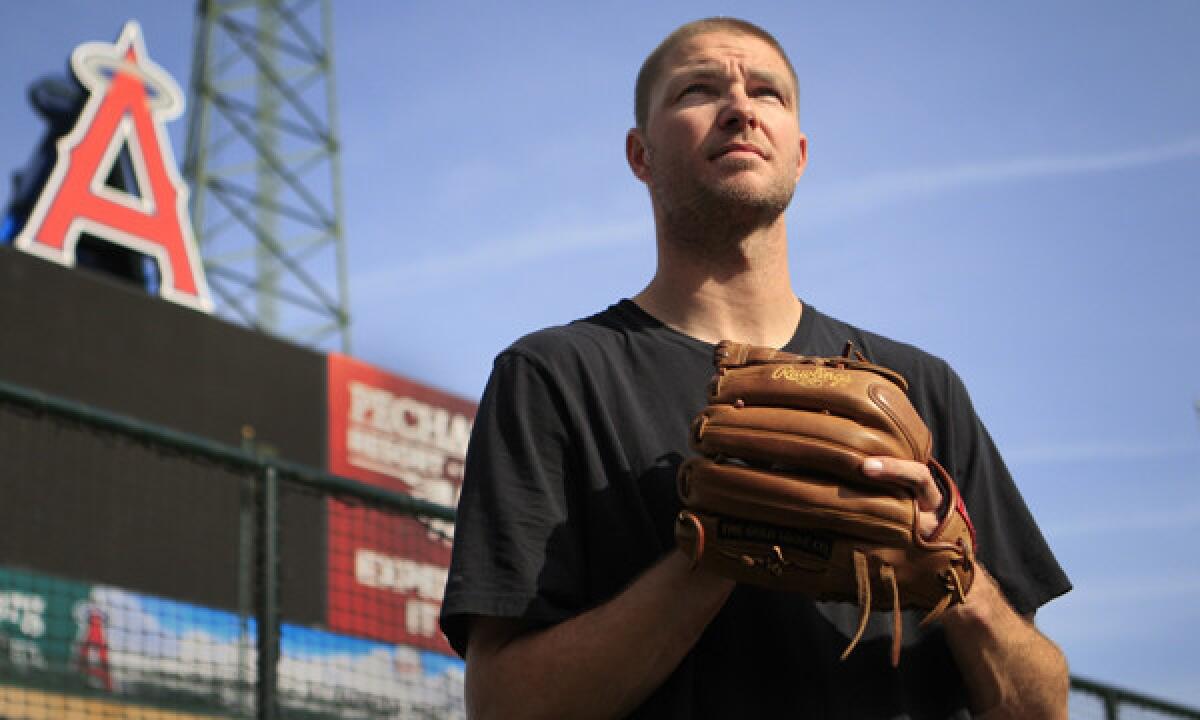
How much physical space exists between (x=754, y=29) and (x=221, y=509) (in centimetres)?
1596

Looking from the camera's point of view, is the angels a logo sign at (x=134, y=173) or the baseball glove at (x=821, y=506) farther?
the angels a logo sign at (x=134, y=173)

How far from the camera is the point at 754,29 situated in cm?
260

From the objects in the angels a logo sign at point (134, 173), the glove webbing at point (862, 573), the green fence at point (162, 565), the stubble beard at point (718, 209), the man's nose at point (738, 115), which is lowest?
the glove webbing at point (862, 573)

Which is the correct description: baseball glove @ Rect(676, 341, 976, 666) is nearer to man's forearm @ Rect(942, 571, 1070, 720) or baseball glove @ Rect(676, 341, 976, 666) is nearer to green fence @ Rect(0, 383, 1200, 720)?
man's forearm @ Rect(942, 571, 1070, 720)

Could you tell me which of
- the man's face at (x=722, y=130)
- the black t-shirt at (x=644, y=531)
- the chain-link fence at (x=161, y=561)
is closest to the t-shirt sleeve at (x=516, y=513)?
the black t-shirt at (x=644, y=531)

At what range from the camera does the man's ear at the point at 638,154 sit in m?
2.54

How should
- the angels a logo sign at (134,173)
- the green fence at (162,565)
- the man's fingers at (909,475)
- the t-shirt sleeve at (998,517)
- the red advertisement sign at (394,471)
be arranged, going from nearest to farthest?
the man's fingers at (909,475) < the t-shirt sleeve at (998,517) < the green fence at (162,565) < the angels a logo sign at (134,173) < the red advertisement sign at (394,471)

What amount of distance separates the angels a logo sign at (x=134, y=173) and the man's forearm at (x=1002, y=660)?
1761 centimetres

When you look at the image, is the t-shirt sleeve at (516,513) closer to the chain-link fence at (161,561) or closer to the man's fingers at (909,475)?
the man's fingers at (909,475)

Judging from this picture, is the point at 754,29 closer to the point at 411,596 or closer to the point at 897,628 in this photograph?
the point at 897,628

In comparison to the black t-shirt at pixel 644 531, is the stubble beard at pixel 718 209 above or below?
above

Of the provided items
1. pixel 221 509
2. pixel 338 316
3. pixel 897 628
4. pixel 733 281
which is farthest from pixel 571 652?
pixel 338 316

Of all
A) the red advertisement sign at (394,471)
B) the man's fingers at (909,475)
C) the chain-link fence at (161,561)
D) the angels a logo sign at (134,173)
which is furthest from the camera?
the red advertisement sign at (394,471)

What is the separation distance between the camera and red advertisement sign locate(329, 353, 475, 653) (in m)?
20.6
